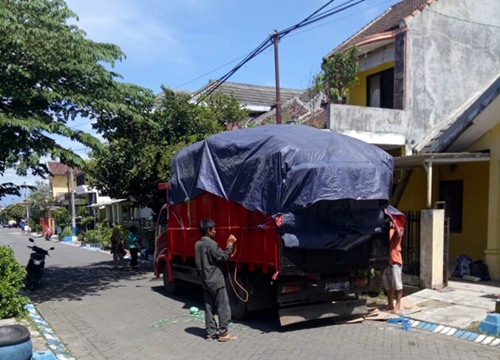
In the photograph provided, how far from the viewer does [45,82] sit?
419 inches

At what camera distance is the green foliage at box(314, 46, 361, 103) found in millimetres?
14145

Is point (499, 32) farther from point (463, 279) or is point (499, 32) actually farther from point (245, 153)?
point (245, 153)

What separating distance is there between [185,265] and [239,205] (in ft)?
9.52

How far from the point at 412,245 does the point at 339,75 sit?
19.4 ft

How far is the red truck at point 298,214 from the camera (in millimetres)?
7242

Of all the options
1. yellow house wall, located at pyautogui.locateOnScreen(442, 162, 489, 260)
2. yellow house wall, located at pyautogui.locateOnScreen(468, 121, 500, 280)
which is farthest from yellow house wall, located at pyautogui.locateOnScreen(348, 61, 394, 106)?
yellow house wall, located at pyautogui.locateOnScreen(468, 121, 500, 280)

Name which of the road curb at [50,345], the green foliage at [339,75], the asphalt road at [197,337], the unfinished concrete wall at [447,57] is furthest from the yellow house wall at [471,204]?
the road curb at [50,345]

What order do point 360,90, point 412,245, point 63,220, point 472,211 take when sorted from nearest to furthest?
point 412,245 < point 472,211 < point 360,90 < point 63,220

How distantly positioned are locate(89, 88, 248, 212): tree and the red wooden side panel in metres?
4.26

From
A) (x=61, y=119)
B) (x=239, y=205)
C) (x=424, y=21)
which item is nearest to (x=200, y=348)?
(x=239, y=205)

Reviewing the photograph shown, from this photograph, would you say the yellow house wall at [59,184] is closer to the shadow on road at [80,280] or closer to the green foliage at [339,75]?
the shadow on road at [80,280]

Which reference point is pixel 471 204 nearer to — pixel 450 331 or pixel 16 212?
pixel 450 331

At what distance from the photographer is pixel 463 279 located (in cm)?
1101

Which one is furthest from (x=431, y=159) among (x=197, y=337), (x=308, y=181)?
(x=197, y=337)
